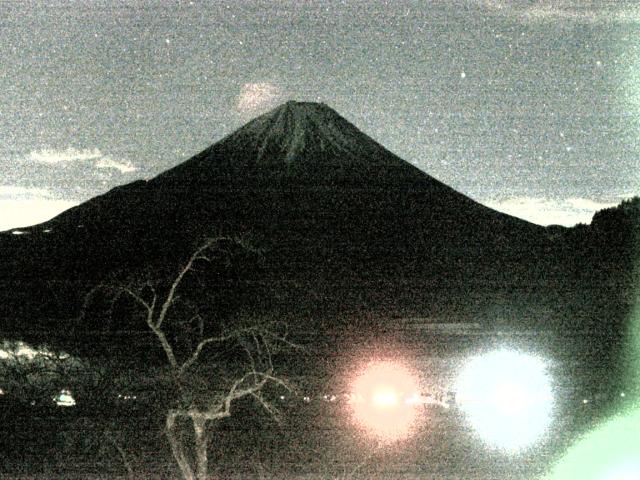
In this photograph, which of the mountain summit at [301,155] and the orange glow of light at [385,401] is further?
the mountain summit at [301,155]

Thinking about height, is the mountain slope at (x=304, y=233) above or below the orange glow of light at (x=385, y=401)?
above

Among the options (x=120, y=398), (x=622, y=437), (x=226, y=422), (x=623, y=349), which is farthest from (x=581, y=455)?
(x=623, y=349)

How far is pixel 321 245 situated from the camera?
5647cm

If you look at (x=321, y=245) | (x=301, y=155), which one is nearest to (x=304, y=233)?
(x=321, y=245)

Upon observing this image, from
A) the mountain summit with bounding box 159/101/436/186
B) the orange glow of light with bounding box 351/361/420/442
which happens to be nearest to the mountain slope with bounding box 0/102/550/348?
the mountain summit with bounding box 159/101/436/186

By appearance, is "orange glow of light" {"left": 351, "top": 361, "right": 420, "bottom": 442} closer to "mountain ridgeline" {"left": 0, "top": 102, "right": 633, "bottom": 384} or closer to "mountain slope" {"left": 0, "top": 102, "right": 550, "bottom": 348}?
"mountain ridgeline" {"left": 0, "top": 102, "right": 633, "bottom": 384}

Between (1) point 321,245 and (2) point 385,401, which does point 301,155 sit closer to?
(1) point 321,245

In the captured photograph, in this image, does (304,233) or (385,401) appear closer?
(385,401)

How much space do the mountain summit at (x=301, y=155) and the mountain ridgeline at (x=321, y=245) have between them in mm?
121

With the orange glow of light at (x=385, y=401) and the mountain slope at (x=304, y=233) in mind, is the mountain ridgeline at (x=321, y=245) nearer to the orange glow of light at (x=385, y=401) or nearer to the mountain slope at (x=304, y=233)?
the mountain slope at (x=304, y=233)

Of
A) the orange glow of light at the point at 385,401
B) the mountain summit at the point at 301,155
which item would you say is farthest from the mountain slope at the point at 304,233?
the orange glow of light at the point at 385,401

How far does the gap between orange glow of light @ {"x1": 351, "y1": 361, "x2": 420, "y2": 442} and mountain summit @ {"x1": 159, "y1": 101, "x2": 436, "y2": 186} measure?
33.8 meters

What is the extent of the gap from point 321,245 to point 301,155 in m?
13.2

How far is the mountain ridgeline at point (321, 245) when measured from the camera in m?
43.3
